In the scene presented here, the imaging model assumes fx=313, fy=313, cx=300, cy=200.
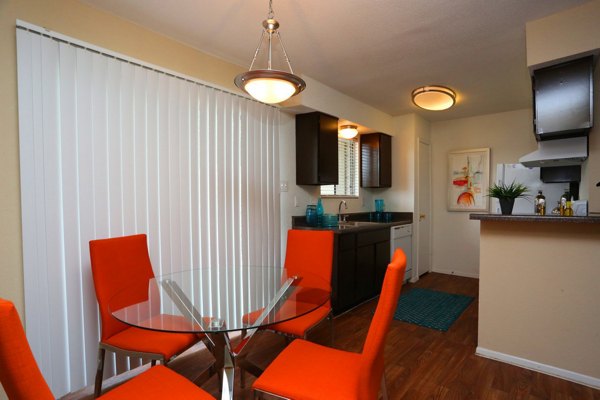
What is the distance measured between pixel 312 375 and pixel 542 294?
1846 mm

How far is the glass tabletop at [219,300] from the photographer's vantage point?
1427mm

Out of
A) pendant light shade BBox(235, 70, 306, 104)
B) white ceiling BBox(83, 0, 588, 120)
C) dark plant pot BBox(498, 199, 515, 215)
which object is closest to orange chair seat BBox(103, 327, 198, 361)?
pendant light shade BBox(235, 70, 306, 104)

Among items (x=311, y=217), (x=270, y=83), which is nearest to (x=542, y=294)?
Result: (x=311, y=217)

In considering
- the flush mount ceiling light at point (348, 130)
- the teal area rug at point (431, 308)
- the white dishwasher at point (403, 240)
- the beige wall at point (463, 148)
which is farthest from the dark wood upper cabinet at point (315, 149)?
the beige wall at point (463, 148)

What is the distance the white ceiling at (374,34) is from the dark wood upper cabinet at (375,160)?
1182mm

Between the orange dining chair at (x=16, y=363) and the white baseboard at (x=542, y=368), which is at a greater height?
the orange dining chair at (x=16, y=363)

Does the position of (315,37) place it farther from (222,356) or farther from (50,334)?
(50,334)

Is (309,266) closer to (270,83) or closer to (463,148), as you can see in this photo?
(270,83)

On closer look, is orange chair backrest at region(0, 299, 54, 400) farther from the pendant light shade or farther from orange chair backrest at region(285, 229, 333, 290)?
orange chair backrest at region(285, 229, 333, 290)

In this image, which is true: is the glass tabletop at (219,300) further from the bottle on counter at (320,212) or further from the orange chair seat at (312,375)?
the bottle on counter at (320,212)

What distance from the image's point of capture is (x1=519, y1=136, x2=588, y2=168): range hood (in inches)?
98.8

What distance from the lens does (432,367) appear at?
227cm

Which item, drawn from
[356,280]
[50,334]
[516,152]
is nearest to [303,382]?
[50,334]

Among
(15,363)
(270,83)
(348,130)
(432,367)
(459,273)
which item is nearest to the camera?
(15,363)
